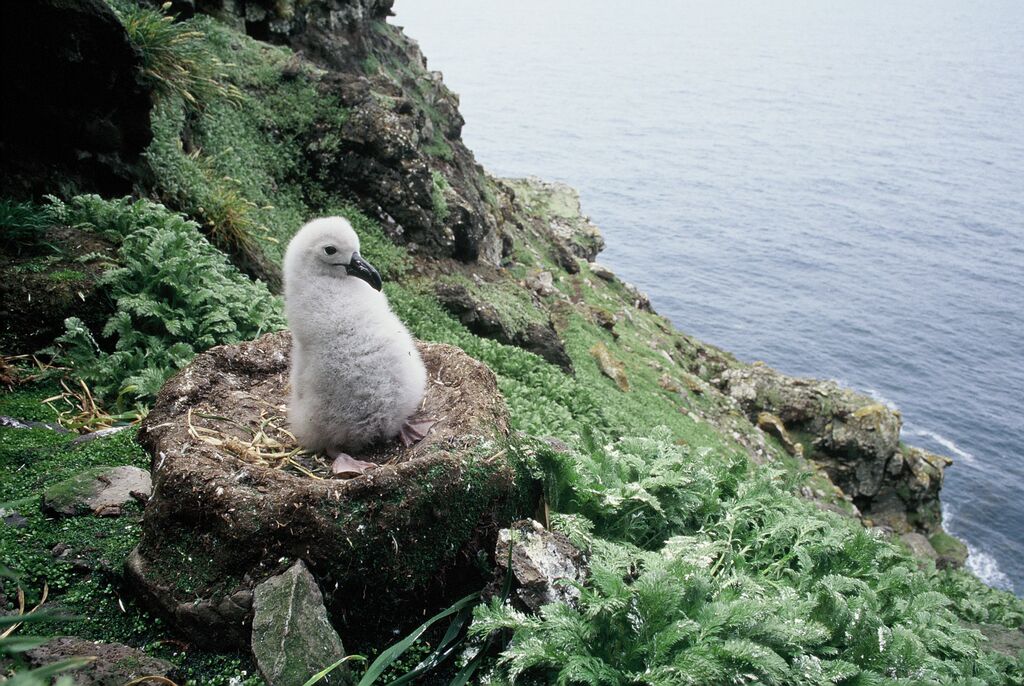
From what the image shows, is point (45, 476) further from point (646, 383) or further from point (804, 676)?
point (646, 383)

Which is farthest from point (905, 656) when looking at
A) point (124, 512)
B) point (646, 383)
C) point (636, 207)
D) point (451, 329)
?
point (636, 207)

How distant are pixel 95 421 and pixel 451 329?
18.1 ft

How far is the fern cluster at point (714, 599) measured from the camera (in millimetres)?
3295

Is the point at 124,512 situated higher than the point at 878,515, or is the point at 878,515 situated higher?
the point at 124,512

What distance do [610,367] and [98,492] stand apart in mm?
11644

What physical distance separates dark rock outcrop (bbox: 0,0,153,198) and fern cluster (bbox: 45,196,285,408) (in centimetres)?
48

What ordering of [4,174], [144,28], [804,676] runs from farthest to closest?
[144,28], [4,174], [804,676]

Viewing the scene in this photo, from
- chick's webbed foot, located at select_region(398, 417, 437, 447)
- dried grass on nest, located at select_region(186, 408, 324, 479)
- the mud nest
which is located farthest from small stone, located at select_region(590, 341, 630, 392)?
dried grass on nest, located at select_region(186, 408, 324, 479)

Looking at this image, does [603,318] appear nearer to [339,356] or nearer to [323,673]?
[339,356]

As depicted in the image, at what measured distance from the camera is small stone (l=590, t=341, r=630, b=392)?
14.9 meters

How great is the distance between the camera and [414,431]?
14.7ft

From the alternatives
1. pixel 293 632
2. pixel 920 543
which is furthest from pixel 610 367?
pixel 293 632

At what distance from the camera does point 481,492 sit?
3.78 metres

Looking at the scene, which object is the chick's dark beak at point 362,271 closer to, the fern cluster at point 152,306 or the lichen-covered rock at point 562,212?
the fern cluster at point 152,306
